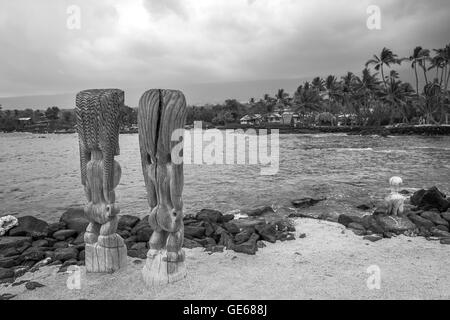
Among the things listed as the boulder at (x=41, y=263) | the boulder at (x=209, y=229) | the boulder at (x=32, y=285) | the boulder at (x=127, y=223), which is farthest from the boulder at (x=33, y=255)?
the boulder at (x=209, y=229)

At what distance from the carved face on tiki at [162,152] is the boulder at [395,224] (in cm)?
448

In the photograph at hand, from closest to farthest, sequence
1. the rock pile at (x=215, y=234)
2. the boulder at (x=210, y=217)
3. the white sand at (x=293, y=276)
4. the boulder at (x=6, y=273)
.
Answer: the white sand at (x=293, y=276) → the boulder at (x=6, y=273) → the rock pile at (x=215, y=234) → the boulder at (x=210, y=217)

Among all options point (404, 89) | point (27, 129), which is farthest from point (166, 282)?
point (27, 129)

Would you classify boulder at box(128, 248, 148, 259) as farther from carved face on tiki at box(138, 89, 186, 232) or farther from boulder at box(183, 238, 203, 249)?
carved face on tiki at box(138, 89, 186, 232)

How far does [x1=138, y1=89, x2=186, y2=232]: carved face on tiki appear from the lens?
160 inches

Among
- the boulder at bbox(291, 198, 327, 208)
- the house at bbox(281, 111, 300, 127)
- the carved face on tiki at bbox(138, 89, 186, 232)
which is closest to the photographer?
the carved face on tiki at bbox(138, 89, 186, 232)

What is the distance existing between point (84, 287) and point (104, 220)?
83cm

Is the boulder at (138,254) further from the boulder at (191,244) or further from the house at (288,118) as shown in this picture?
the house at (288,118)

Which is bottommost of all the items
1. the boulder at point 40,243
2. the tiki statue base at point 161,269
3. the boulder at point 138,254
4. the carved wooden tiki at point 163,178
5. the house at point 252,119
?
the boulder at point 40,243

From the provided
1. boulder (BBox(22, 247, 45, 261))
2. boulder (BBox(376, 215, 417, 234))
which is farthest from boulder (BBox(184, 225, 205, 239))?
boulder (BBox(376, 215, 417, 234))

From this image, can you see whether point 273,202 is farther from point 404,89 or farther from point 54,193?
point 404,89

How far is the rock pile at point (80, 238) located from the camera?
566 centimetres

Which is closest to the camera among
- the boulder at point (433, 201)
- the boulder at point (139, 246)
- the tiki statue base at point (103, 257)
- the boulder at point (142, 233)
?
the tiki statue base at point (103, 257)

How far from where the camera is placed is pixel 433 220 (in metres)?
7.83
